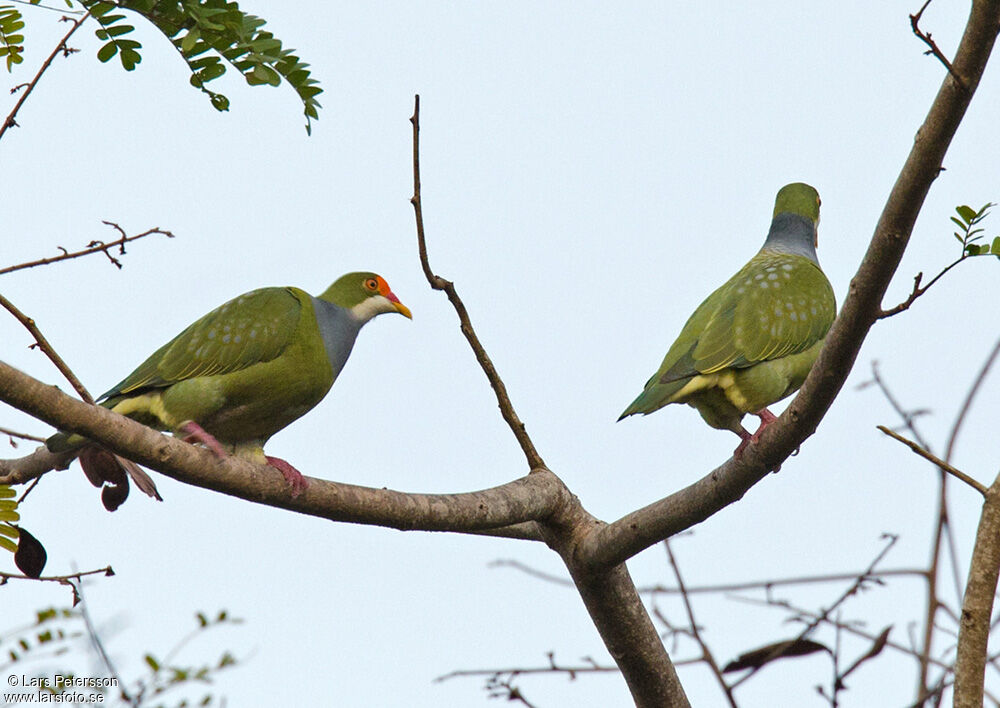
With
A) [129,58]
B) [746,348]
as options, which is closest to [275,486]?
[129,58]

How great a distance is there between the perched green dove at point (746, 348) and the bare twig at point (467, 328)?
67cm

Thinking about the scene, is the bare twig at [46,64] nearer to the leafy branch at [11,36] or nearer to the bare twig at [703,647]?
the leafy branch at [11,36]

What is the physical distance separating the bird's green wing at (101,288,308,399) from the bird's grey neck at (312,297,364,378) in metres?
0.17

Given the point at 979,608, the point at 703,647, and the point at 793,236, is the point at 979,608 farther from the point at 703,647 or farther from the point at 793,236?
the point at 793,236

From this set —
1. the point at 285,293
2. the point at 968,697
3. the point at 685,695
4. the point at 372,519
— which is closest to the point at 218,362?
the point at 285,293

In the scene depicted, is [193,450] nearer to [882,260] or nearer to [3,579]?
[3,579]

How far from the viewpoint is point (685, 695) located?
420 cm

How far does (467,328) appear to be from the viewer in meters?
3.98

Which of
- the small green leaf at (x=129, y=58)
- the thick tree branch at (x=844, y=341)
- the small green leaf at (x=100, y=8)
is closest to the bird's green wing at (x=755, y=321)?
the thick tree branch at (x=844, y=341)

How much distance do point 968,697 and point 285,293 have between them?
11.1 feet

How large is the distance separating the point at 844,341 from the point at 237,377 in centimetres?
243

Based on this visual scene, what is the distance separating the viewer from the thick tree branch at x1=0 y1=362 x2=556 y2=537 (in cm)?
272

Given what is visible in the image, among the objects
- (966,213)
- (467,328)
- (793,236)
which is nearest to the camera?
(966,213)

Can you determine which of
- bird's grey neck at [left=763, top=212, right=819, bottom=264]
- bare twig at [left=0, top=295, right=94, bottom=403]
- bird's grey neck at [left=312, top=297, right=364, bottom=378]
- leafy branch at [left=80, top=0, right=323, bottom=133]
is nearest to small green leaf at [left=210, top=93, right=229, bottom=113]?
leafy branch at [left=80, top=0, right=323, bottom=133]
